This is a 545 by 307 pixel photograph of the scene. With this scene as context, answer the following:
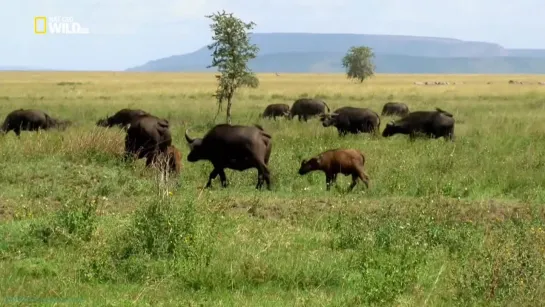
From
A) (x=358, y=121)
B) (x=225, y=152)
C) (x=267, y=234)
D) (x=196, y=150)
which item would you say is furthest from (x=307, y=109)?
(x=267, y=234)

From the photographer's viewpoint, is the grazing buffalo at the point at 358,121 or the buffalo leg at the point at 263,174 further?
the grazing buffalo at the point at 358,121

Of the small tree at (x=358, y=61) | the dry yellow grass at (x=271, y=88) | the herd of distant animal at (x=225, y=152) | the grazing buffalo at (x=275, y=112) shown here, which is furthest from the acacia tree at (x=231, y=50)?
the small tree at (x=358, y=61)

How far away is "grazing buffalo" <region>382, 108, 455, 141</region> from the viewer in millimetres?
22984

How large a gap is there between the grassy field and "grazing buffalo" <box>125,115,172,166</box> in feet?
1.25

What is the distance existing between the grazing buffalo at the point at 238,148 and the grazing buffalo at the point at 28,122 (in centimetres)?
1140

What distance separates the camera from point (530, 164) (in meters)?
16.4

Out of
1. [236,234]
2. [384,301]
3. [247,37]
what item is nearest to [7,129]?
[247,37]

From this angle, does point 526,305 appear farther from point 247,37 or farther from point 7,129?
point 247,37

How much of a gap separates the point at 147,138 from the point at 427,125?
33.4ft

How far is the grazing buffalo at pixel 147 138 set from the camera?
53.7 ft

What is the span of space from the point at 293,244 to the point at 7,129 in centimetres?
1749

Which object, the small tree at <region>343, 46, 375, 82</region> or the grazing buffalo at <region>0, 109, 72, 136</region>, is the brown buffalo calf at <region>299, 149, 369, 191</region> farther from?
the small tree at <region>343, 46, 375, 82</region>

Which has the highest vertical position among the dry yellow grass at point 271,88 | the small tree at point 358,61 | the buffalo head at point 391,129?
the small tree at point 358,61

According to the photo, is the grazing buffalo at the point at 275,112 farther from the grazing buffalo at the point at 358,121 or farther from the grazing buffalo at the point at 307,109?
the grazing buffalo at the point at 358,121
